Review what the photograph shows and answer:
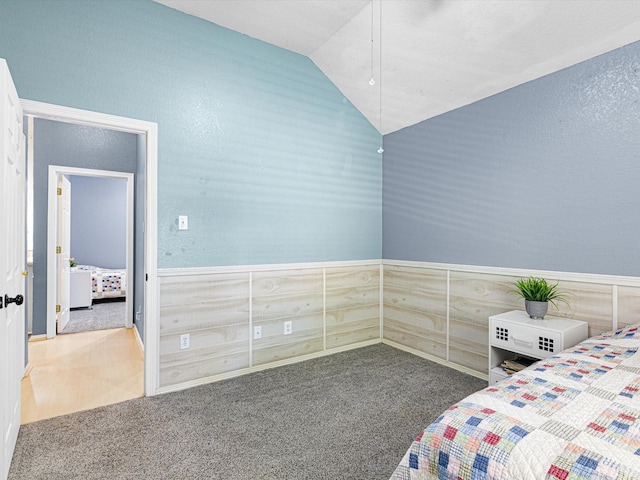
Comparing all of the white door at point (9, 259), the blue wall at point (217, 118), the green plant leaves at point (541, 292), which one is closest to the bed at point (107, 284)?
the blue wall at point (217, 118)

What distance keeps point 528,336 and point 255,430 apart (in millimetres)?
1818

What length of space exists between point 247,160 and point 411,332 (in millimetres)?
2323

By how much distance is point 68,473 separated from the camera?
175cm

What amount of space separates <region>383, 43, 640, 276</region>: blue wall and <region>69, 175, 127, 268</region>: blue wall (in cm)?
592

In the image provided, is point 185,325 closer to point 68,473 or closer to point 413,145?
point 68,473

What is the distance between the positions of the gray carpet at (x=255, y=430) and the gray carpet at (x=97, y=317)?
8.37ft

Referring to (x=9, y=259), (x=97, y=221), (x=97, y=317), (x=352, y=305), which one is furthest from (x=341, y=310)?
(x=97, y=221)

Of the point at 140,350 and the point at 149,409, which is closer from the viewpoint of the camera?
the point at 149,409

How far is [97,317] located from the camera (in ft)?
16.5

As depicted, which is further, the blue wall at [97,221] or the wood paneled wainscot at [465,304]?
the blue wall at [97,221]

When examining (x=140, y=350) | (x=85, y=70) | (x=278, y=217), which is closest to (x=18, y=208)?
(x=85, y=70)

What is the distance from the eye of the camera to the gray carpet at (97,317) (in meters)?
4.50

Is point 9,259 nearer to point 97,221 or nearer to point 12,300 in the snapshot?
point 12,300

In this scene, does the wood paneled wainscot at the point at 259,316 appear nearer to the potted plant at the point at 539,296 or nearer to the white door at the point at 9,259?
the white door at the point at 9,259
